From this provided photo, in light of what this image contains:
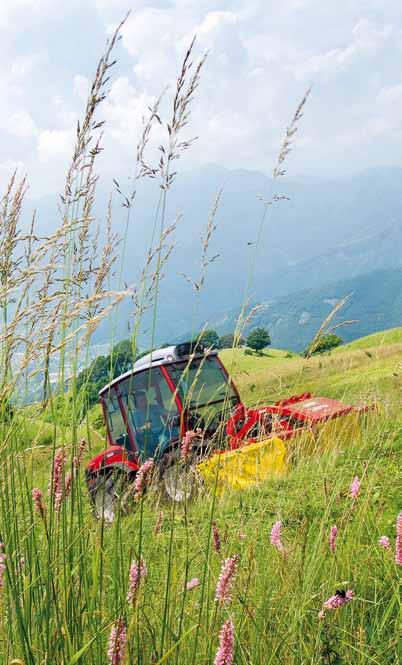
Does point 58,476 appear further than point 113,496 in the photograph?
No

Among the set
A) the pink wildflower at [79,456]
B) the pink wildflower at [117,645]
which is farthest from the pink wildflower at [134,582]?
the pink wildflower at [79,456]

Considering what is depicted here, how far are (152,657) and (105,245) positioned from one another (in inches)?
61.3

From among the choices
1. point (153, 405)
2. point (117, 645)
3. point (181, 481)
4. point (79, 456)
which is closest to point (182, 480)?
point (181, 481)

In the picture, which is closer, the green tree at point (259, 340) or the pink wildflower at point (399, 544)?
the pink wildflower at point (399, 544)

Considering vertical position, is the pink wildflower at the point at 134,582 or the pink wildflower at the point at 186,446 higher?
the pink wildflower at the point at 186,446

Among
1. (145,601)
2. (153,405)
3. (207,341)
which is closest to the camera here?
(145,601)

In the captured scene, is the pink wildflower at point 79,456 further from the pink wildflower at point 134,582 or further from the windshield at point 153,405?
the windshield at point 153,405

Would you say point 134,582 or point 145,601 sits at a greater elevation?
point 134,582

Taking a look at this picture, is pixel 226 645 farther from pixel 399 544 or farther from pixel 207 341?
pixel 207 341

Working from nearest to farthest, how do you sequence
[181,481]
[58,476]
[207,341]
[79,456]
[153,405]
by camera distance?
[58,476], [79,456], [207,341], [181,481], [153,405]

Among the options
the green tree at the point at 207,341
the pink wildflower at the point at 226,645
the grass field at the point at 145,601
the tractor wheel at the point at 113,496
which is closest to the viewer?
the pink wildflower at the point at 226,645

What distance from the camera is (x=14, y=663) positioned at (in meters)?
0.96

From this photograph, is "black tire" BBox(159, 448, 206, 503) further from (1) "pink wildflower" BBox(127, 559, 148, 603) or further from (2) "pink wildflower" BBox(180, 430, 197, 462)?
(1) "pink wildflower" BBox(127, 559, 148, 603)

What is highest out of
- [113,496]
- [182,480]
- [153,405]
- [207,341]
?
[207,341]
